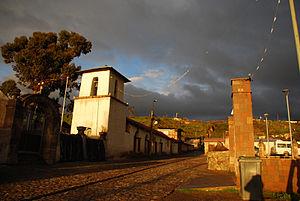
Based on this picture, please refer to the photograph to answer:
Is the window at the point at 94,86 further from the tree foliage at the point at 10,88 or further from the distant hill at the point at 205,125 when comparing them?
the distant hill at the point at 205,125

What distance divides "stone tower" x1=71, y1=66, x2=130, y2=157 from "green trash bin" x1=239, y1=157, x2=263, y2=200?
1987 centimetres

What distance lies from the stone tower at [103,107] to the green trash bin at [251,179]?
1987 centimetres

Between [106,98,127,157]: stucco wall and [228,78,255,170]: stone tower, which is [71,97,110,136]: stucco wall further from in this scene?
[228,78,255,170]: stone tower

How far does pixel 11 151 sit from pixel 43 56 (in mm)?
17914

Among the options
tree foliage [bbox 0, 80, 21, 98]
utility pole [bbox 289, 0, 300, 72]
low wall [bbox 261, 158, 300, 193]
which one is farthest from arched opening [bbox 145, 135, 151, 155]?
utility pole [bbox 289, 0, 300, 72]

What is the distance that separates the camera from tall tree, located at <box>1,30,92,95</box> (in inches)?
1211

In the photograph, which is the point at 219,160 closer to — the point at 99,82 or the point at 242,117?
the point at 242,117

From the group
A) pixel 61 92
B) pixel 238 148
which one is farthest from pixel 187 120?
pixel 238 148

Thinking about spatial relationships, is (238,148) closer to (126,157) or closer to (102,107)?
(102,107)

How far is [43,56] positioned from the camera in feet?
101

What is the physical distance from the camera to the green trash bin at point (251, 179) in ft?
25.0

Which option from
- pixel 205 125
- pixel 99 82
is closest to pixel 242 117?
pixel 99 82

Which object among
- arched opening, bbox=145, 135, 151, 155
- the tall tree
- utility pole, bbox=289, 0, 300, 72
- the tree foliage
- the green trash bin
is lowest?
the green trash bin

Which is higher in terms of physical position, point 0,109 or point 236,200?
point 0,109
